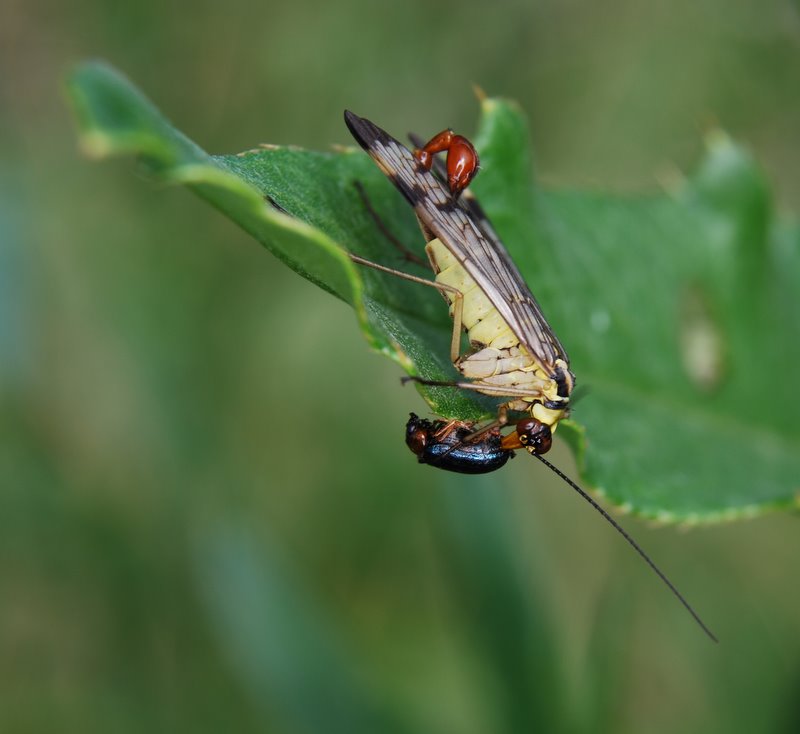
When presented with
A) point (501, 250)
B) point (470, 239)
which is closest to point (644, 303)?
point (501, 250)

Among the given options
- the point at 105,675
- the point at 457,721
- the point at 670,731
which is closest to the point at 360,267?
the point at 105,675

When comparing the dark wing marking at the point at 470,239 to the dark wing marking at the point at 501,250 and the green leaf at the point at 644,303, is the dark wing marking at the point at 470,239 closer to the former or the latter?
the dark wing marking at the point at 501,250

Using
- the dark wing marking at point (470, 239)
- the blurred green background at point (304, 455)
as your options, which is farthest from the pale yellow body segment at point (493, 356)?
the blurred green background at point (304, 455)

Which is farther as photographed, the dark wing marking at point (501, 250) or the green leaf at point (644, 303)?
the dark wing marking at point (501, 250)

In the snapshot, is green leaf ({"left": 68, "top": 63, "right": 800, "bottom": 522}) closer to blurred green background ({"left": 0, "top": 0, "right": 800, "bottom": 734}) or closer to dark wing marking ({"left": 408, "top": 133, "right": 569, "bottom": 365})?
dark wing marking ({"left": 408, "top": 133, "right": 569, "bottom": 365})

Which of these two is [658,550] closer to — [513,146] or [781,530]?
[781,530]

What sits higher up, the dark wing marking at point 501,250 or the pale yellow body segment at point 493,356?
the dark wing marking at point 501,250

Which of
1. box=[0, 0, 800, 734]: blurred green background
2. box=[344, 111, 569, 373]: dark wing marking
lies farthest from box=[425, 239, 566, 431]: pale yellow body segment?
box=[0, 0, 800, 734]: blurred green background
